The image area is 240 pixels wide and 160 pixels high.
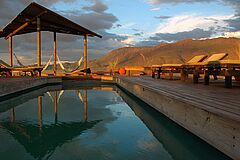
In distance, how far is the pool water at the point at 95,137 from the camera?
11.3 ft

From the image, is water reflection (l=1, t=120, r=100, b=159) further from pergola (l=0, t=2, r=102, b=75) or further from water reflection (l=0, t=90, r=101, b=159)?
pergola (l=0, t=2, r=102, b=75)

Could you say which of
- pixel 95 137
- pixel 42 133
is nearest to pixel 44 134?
pixel 42 133

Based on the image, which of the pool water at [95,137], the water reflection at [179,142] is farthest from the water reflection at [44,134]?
the water reflection at [179,142]

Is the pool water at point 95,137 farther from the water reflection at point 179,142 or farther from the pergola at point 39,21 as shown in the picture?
the pergola at point 39,21

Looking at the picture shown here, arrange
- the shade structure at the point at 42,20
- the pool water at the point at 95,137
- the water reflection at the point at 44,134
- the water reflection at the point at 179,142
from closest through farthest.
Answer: the water reflection at the point at 179,142 → the pool water at the point at 95,137 → the water reflection at the point at 44,134 → the shade structure at the point at 42,20

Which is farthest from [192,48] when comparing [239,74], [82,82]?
[239,74]

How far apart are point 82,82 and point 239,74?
13792mm

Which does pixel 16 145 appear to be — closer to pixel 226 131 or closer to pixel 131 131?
pixel 131 131

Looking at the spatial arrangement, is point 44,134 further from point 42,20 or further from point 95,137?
point 42,20

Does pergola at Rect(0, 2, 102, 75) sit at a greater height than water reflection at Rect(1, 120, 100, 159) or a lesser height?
greater

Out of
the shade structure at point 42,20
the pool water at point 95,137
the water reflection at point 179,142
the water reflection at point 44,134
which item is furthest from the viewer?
the shade structure at point 42,20

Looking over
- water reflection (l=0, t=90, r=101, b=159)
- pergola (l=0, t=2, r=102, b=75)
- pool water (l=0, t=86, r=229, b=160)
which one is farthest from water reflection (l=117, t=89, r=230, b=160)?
pergola (l=0, t=2, r=102, b=75)

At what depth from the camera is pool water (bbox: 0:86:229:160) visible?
346 cm

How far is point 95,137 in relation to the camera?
172 inches
